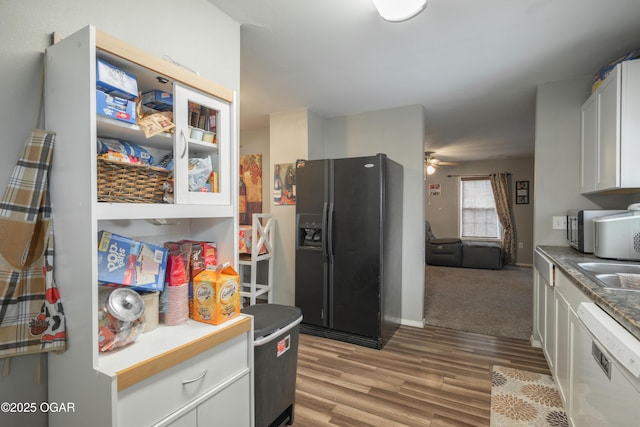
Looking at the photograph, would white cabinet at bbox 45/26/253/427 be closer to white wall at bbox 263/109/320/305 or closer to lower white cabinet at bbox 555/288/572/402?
lower white cabinet at bbox 555/288/572/402

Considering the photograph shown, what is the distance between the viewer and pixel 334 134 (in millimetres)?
3900

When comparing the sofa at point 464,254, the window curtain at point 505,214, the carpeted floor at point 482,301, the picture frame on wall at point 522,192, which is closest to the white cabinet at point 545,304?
the carpeted floor at point 482,301

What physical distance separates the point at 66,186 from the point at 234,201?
62cm

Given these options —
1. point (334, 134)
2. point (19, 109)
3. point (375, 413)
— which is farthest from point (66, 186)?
point (334, 134)

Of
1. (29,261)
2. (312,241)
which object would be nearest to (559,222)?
(312,241)

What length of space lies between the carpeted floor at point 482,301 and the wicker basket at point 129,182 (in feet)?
10.7

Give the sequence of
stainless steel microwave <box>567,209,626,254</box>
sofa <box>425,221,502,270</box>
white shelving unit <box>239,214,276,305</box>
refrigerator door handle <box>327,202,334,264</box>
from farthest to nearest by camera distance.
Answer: sofa <box>425,221,502,270</box>, white shelving unit <box>239,214,276,305</box>, refrigerator door handle <box>327,202,334,264</box>, stainless steel microwave <box>567,209,626,254</box>

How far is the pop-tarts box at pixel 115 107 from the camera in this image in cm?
101

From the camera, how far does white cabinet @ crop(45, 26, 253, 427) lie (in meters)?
0.94

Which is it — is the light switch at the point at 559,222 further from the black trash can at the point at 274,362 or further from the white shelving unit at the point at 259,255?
the white shelving unit at the point at 259,255

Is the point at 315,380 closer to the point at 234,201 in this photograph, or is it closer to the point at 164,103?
the point at 234,201

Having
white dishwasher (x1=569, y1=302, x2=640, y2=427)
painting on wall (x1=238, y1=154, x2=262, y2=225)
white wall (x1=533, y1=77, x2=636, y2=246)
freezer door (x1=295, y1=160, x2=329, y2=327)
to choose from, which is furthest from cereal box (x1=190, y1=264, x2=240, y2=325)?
painting on wall (x1=238, y1=154, x2=262, y2=225)

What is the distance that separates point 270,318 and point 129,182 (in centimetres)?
97

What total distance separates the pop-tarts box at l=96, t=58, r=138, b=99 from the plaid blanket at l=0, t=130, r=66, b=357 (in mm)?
250
